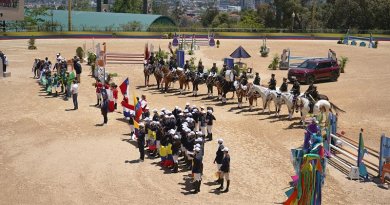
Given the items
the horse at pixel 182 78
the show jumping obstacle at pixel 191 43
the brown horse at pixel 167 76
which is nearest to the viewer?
the horse at pixel 182 78

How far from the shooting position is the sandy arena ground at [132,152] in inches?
594

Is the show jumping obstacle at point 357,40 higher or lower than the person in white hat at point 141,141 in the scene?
higher

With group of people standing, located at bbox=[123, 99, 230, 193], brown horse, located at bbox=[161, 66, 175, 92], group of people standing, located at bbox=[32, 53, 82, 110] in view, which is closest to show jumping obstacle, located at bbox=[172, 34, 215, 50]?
brown horse, located at bbox=[161, 66, 175, 92]

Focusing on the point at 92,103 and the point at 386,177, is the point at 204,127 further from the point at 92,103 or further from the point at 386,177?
the point at 92,103

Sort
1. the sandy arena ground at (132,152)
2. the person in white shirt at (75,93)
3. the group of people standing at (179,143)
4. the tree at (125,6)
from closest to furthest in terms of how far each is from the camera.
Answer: the sandy arena ground at (132,152) → the group of people standing at (179,143) → the person in white shirt at (75,93) → the tree at (125,6)

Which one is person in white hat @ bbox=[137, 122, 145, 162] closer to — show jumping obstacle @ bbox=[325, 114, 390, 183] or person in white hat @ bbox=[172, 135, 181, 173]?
person in white hat @ bbox=[172, 135, 181, 173]

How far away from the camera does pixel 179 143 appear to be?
17.0m

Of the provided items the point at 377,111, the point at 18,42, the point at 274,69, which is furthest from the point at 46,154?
the point at 18,42

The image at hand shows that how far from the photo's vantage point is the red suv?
34.2 metres

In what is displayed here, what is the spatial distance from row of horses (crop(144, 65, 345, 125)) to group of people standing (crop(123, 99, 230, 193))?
199 inches

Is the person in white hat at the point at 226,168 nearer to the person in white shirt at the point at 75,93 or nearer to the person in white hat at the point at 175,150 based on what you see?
the person in white hat at the point at 175,150

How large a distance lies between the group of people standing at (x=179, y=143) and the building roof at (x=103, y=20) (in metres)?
59.9

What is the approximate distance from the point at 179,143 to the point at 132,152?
2.74 m

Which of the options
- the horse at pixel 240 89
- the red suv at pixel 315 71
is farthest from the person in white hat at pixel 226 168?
the red suv at pixel 315 71
